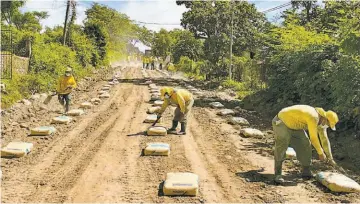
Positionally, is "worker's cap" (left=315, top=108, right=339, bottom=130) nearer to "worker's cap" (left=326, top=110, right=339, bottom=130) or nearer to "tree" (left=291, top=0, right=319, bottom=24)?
"worker's cap" (left=326, top=110, right=339, bottom=130)

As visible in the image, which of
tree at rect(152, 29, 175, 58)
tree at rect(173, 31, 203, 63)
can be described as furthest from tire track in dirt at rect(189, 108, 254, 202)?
tree at rect(152, 29, 175, 58)

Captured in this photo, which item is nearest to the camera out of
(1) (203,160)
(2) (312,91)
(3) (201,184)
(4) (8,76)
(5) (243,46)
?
(3) (201,184)

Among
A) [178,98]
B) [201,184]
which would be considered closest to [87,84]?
[178,98]

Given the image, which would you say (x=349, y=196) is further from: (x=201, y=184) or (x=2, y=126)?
(x=2, y=126)

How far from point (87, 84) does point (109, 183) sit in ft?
52.0

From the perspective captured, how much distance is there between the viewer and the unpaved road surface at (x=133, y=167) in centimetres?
563

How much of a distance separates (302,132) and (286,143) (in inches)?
17.1

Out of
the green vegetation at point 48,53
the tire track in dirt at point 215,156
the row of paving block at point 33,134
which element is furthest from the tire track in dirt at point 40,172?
the green vegetation at point 48,53

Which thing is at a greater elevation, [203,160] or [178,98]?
[178,98]

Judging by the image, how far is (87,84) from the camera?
21156mm

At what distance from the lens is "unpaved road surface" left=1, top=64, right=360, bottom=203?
18.5 feet

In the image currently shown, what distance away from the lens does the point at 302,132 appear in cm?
645

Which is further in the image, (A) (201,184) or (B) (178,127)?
(B) (178,127)

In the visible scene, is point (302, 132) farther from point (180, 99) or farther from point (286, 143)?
point (180, 99)
